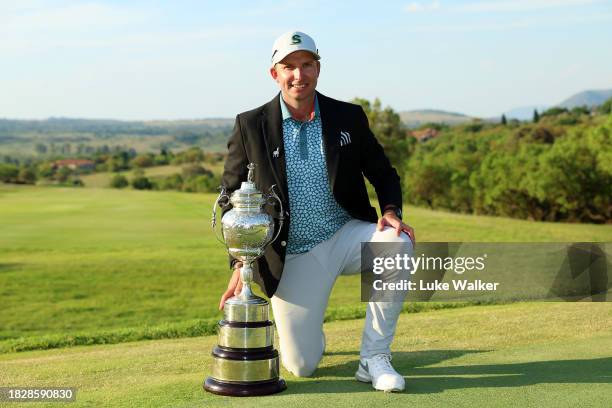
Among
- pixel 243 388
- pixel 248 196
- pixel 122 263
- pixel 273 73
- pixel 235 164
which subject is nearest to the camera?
pixel 243 388

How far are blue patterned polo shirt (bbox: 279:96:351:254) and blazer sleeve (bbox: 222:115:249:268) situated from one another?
0.85ft

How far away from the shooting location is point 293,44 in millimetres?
5094

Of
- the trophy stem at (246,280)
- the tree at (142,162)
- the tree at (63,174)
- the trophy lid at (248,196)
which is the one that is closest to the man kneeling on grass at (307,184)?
the trophy stem at (246,280)

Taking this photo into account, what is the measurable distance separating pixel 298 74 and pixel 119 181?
201 feet

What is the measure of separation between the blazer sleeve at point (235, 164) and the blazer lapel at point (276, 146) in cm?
16

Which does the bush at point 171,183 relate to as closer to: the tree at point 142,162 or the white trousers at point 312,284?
the tree at point 142,162

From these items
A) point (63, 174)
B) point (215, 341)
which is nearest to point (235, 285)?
point (215, 341)

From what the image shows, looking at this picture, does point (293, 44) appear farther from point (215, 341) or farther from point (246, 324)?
point (215, 341)

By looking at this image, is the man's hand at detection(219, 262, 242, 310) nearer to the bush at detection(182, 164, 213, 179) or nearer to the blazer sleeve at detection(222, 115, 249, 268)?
the blazer sleeve at detection(222, 115, 249, 268)

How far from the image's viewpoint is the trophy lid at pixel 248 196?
4766 millimetres

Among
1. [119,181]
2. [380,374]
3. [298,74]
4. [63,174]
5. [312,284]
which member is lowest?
[119,181]

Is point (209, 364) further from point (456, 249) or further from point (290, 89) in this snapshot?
point (456, 249)

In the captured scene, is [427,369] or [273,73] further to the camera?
[273,73]

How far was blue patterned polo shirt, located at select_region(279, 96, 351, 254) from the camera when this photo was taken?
209 inches
